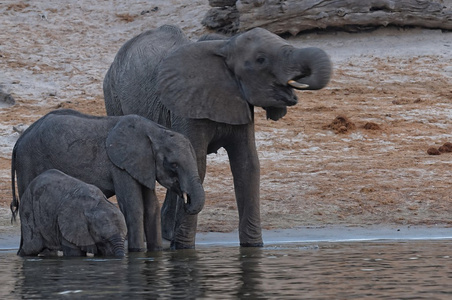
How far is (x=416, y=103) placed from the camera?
1579 cm

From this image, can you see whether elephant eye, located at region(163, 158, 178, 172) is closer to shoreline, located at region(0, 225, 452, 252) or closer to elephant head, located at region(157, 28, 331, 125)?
elephant head, located at region(157, 28, 331, 125)

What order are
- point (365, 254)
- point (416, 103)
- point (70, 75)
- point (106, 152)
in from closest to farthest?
point (365, 254), point (106, 152), point (416, 103), point (70, 75)

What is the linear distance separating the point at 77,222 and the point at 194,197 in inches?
36.0

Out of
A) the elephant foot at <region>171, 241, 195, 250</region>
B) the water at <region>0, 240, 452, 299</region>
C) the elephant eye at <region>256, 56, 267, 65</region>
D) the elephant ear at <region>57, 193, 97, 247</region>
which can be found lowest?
the water at <region>0, 240, 452, 299</region>

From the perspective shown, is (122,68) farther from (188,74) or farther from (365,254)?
(365,254)

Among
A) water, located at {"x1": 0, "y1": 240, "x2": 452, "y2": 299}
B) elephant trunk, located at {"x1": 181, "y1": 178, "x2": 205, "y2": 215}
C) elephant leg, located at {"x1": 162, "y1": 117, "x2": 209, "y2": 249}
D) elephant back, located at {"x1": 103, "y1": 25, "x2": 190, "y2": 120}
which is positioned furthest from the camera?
elephant back, located at {"x1": 103, "y1": 25, "x2": 190, "y2": 120}

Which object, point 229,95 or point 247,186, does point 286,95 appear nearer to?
point 229,95

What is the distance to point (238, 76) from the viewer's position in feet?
29.8

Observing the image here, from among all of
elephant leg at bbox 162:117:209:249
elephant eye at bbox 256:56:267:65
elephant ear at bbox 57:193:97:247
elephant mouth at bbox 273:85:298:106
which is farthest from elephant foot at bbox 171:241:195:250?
elephant eye at bbox 256:56:267:65

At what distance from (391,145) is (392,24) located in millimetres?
5648

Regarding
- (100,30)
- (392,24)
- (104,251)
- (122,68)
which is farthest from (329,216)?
(100,30)

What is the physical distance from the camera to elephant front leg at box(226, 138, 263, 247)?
9312 mm

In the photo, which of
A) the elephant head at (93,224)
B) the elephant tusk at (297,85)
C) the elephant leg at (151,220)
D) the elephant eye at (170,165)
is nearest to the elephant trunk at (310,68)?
the elephant tusk at (297,85)

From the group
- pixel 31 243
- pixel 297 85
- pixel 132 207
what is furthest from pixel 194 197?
pixel 31 243
